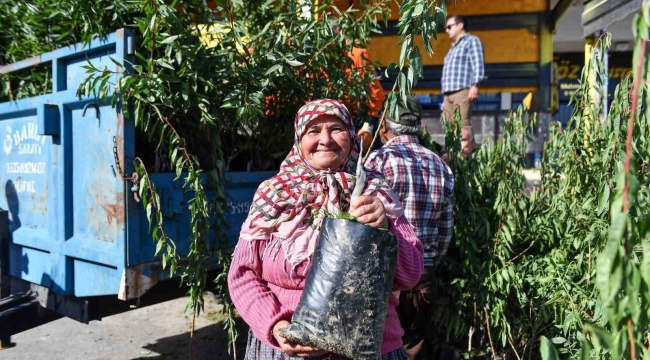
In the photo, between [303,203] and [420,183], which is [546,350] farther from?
[420,183]

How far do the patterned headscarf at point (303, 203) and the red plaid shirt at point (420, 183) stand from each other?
1.19 metres

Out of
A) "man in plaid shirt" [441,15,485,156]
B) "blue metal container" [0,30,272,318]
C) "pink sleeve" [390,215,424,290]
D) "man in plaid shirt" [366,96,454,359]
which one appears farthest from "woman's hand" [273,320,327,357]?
"man in plaid shirt" [441,15,485,156]

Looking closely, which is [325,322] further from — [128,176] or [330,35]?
[330,35]

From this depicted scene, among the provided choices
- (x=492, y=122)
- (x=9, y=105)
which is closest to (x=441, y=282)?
(x=9, y=105)

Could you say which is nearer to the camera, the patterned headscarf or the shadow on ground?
the patterned headscarf

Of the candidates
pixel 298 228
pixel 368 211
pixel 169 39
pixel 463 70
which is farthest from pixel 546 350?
pixel 463 70

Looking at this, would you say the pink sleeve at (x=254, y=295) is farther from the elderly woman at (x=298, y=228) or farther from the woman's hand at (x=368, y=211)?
the woman's hand at (x=368, y=211)

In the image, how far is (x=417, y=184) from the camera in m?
3.18

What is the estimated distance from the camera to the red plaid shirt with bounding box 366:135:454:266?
317cm

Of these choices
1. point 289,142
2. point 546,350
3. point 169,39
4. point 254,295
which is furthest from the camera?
point 289,142

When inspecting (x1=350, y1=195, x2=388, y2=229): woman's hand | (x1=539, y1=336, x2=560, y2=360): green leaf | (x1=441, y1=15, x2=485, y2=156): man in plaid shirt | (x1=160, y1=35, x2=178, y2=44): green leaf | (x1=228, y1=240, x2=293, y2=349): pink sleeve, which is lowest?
(x1=228, y1=240, x2=293, y2=349): pink sleeve

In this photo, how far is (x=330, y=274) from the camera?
1.67 metres

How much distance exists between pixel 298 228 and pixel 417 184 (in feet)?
4.58

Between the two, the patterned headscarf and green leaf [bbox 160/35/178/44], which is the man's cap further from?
the patterned headscarf
